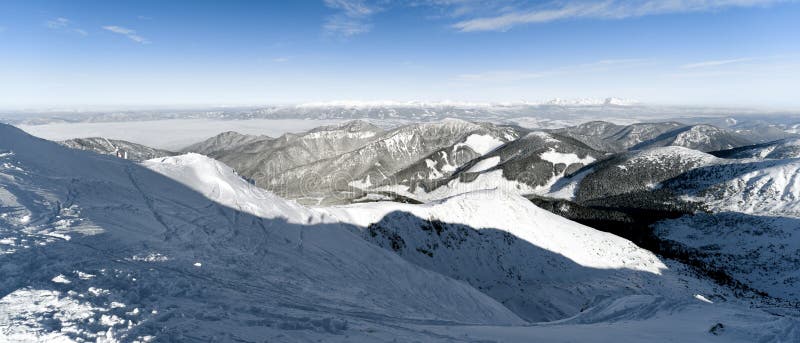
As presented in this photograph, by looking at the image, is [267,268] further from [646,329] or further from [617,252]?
[617,252]

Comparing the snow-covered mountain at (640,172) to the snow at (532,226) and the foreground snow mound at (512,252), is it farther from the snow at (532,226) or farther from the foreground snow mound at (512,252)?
the foreground snow mound at (512,252)

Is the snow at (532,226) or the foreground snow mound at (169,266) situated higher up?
the foreground snow mound at (169,266)

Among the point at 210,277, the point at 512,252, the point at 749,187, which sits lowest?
the point at 749,187

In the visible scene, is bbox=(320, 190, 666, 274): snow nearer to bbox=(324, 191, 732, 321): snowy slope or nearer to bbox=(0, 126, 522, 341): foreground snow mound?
bbox=(324, 191, 732, 321): snowy slope

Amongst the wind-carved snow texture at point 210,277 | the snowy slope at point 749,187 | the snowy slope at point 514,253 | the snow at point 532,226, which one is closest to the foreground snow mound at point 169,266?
the wind-carved snow texture at point 210,277

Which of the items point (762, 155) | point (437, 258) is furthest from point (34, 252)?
point (762, 155)

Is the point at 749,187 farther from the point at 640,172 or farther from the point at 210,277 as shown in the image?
the point at 210,277

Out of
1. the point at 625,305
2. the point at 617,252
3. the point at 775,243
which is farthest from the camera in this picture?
the point at 775,243

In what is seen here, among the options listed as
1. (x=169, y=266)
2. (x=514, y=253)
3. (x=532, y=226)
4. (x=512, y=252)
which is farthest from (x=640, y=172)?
(x=169, y=266)
